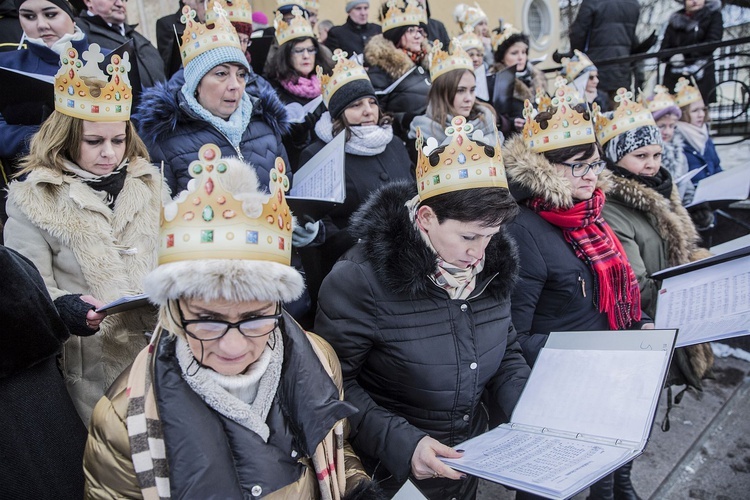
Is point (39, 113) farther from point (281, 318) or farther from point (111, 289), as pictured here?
point (281, 318)

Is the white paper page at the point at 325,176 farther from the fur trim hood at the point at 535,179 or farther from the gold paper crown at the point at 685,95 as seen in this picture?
the gold paper crown at the point at 685,95

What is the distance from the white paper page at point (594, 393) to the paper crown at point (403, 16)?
431 centimetres

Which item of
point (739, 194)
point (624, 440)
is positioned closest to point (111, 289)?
point (624, 440)

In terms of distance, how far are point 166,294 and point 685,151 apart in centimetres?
537

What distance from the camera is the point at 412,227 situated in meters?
2.28

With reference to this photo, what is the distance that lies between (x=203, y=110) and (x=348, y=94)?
3.28 feet

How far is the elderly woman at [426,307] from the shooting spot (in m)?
2.20

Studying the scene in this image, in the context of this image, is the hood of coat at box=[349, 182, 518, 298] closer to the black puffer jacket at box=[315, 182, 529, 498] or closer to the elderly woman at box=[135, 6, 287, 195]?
the black puffer jacket at box=[315, 182, 529, 498]

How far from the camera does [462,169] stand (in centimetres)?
227

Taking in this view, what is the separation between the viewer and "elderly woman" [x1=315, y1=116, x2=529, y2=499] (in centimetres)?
220

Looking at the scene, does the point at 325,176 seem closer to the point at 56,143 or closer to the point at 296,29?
the point at 56,143

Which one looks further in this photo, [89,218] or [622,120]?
[622,120]

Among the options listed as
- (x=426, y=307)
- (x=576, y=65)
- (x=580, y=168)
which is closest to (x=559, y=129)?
(x=580, y=168)

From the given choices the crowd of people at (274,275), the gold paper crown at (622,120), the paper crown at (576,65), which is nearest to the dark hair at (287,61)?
the crowd of people at (274,275)
